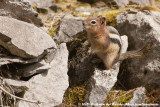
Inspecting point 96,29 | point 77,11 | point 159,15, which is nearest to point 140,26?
point 159,15

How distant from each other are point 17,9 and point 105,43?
6.23 ft

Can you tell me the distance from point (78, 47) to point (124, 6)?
230 centimetres

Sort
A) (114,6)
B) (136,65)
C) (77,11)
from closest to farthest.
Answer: (136,65) → (77,11) → (114,6)

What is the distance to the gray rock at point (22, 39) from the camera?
277cm

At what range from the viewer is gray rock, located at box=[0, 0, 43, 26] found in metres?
3.30

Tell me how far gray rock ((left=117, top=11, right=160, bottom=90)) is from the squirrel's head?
1179 millimetres

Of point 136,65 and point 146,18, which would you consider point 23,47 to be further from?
point 146,18

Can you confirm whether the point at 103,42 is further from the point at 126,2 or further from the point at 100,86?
the point at 126,2

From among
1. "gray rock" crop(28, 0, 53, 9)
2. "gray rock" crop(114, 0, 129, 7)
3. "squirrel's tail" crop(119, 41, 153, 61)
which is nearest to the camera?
"squirrel's tail" crop(119, 41, 153, 61)

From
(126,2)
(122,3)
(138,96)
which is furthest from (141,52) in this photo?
(126,2)

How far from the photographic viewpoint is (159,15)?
4.45 metres

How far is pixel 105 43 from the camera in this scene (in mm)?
3584

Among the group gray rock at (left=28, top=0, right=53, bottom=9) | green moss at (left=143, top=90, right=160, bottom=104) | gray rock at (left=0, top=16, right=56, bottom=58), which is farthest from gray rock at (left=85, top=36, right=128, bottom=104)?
gray rock at (left=28, top=0, right=53, bottom=9)

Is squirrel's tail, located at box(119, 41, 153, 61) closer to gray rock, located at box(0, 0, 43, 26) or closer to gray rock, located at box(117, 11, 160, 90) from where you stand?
gray rock, located at box(117, 11, 160, 90)
